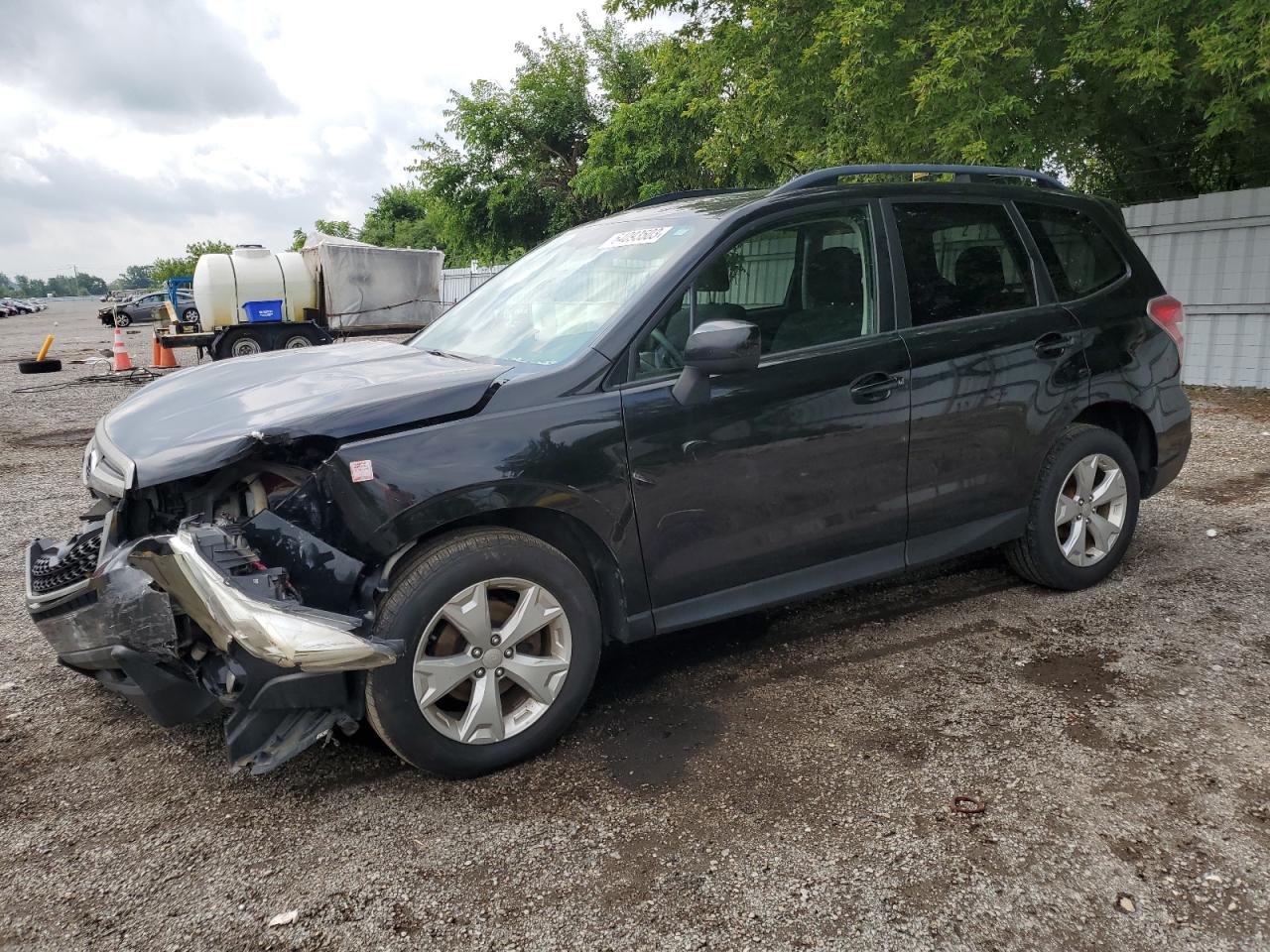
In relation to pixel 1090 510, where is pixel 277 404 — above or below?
above

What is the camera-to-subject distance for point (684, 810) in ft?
9.34

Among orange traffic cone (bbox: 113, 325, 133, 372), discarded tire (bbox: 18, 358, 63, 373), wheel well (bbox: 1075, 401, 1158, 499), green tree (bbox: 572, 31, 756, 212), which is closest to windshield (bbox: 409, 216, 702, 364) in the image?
wheel well (bbox: 1075, 401, 1158, 499)

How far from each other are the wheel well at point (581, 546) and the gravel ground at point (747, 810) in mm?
450

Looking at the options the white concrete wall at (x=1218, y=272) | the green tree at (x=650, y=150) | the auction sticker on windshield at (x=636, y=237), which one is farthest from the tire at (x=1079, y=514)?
the green tree at (x=650, y=150)

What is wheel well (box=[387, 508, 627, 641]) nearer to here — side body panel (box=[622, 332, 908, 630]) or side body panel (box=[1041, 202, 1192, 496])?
side body panel (box=[622, 332, 908, 630])

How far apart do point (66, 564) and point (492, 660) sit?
1576mm

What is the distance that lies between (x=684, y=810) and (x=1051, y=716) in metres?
1.45

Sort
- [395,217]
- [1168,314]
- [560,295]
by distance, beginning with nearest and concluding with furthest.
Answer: [560,295] < [1168,314] < [395,217]

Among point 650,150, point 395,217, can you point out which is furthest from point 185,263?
point 650,150

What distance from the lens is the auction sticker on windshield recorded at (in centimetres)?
367

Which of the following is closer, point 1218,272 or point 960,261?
point 960,261

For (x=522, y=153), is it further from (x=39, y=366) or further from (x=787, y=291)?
(x=787, y=291)

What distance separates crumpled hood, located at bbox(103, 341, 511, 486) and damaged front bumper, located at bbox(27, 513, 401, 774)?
253 mm

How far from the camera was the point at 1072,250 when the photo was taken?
4.41 meters
